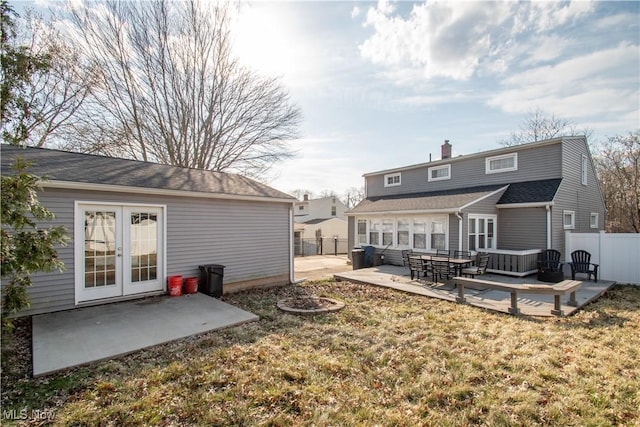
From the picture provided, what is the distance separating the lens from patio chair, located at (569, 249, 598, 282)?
407 inches

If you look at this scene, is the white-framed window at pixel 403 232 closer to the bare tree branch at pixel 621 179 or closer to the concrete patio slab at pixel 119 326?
the concrete patio slab at pixel 119 326

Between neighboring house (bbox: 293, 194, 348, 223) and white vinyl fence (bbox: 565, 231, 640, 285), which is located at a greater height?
neighboring house (bbox: 293, 194, 348, 223)

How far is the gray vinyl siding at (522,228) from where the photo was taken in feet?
38.6

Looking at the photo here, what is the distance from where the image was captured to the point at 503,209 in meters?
12.8

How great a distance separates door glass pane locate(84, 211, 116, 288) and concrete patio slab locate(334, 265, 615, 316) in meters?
7.02

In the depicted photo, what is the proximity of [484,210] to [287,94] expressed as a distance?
12.7m

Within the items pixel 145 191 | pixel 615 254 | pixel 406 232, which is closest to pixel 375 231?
pixel 406 232

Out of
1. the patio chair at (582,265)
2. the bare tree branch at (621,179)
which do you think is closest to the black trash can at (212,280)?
the patio chair at (582,265)

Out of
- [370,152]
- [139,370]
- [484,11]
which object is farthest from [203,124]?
[139,370]

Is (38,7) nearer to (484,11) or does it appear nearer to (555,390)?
(484,11)

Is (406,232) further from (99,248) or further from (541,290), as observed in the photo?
(99,248)

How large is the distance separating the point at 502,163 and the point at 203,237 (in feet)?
44.7

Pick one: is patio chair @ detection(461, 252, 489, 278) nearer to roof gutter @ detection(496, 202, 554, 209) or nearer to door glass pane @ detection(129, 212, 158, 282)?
roof gutter @ detection(496, 202, 554, 209)

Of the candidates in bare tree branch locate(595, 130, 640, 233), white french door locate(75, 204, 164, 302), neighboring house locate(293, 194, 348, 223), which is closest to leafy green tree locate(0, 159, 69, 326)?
white french door locate(75, 204, 164, 302)
